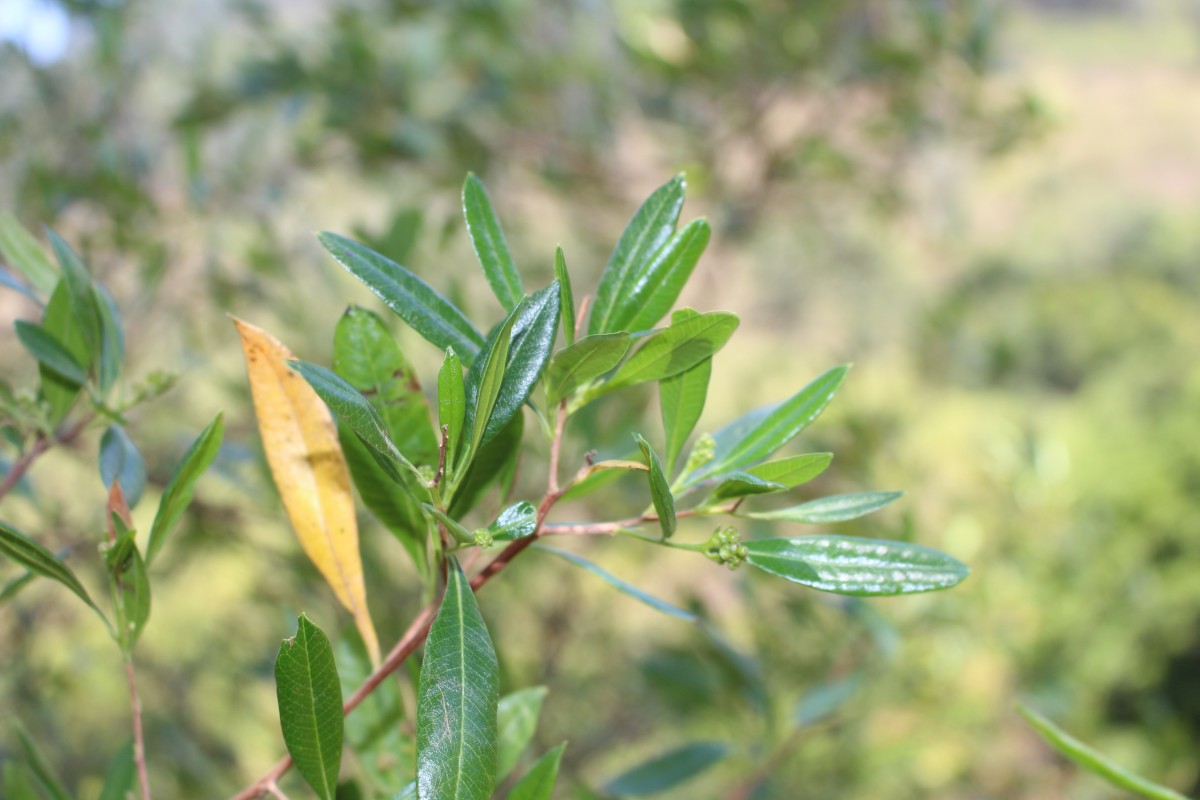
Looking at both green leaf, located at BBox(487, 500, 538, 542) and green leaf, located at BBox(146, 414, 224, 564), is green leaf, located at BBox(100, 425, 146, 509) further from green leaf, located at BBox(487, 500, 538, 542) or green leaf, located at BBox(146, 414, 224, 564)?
green leaf, located at BBox(487, 500, 538, 542)

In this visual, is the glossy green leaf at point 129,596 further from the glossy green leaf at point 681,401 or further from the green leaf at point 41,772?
the glossy green leaf at point 681,401

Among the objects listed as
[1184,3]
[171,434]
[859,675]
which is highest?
[1184,3]

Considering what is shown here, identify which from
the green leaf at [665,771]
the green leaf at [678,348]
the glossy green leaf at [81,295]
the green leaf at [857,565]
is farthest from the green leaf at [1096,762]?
the glossy green leaf at [81,295]

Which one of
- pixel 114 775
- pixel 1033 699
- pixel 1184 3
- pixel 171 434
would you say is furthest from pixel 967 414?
pixel 1184 3

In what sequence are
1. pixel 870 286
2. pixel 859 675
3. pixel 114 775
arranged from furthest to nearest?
pixel 870 286
pixel 859 675
pixel 114 775

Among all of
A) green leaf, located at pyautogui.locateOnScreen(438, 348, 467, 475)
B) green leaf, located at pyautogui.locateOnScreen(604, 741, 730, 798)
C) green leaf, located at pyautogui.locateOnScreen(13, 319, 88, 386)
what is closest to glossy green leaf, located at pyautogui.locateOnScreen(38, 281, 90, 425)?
green leaf, located at pyautogui.locateOnScreen(13, 319, 88, 386)

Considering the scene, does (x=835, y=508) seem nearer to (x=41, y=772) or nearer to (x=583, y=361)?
(x=583, y=361)

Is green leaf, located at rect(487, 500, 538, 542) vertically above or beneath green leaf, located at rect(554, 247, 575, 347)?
beneath

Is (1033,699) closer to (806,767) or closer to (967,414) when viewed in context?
(806,767)
